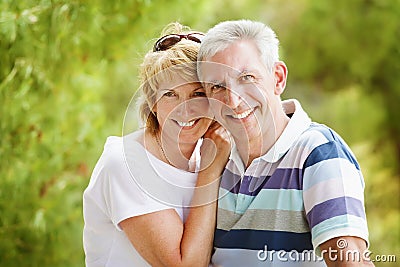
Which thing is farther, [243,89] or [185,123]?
[185,123]

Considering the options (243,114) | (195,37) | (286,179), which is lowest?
(286,179)

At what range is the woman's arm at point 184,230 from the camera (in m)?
1.44

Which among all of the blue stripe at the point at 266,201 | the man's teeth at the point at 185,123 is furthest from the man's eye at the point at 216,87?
the blue stripe at the point at 266,201

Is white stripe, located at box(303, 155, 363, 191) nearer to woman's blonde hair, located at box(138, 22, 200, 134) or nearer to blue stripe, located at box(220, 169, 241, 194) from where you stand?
blue stripe, located at box(220, 169, 241, 194)

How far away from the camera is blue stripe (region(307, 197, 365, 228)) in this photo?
4.10 ft

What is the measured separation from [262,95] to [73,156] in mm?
1633

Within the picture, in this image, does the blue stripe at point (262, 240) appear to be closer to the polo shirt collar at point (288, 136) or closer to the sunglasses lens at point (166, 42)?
the polo shirt collar at point (288, 136)

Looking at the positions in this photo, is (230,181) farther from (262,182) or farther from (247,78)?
(247,78)

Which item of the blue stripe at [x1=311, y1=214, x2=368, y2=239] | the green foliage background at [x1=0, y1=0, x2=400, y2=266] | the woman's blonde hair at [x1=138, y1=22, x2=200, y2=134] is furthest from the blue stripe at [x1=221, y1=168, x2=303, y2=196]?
the green foliage background at [x1=0, y1=0, x2=400, y2=266]

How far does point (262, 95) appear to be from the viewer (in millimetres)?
1400

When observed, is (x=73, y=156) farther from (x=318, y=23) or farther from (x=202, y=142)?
(x=318, y=23)

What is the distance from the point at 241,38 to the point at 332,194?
1.15 feet

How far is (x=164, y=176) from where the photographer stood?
1528mm

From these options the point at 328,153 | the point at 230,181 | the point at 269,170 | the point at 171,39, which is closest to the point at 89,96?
the point at 171,39
